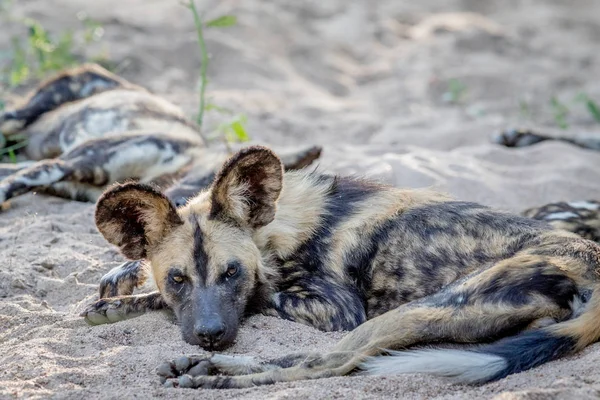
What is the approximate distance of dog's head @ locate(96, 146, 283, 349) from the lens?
2.97m

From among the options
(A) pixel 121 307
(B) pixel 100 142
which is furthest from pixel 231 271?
(B) pixel 100 142

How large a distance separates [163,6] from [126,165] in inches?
138

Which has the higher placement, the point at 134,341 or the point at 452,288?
the point at 452,288

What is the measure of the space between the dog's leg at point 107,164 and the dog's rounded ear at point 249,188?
6.16ft

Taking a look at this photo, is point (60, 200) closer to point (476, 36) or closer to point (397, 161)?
point (397, 161)

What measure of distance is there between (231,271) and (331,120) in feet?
11.4

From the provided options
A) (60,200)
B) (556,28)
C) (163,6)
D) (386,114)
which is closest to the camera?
(60,200)

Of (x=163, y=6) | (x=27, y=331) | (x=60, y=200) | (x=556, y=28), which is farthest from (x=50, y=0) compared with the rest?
(x=27, y=331)

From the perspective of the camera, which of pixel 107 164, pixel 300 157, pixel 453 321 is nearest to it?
pixel 453 321

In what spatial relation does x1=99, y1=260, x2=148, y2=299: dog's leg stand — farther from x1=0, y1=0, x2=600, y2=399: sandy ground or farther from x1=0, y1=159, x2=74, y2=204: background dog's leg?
x1=0, y1=159, x2=74, y2=204: background dog's leg

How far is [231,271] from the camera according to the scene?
306 centimetres

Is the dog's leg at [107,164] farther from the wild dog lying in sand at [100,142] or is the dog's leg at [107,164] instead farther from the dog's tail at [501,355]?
the dog's tail at [501,355]

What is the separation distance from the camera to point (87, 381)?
250 centimetres

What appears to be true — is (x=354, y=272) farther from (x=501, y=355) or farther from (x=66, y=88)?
(x=66, y=88)
